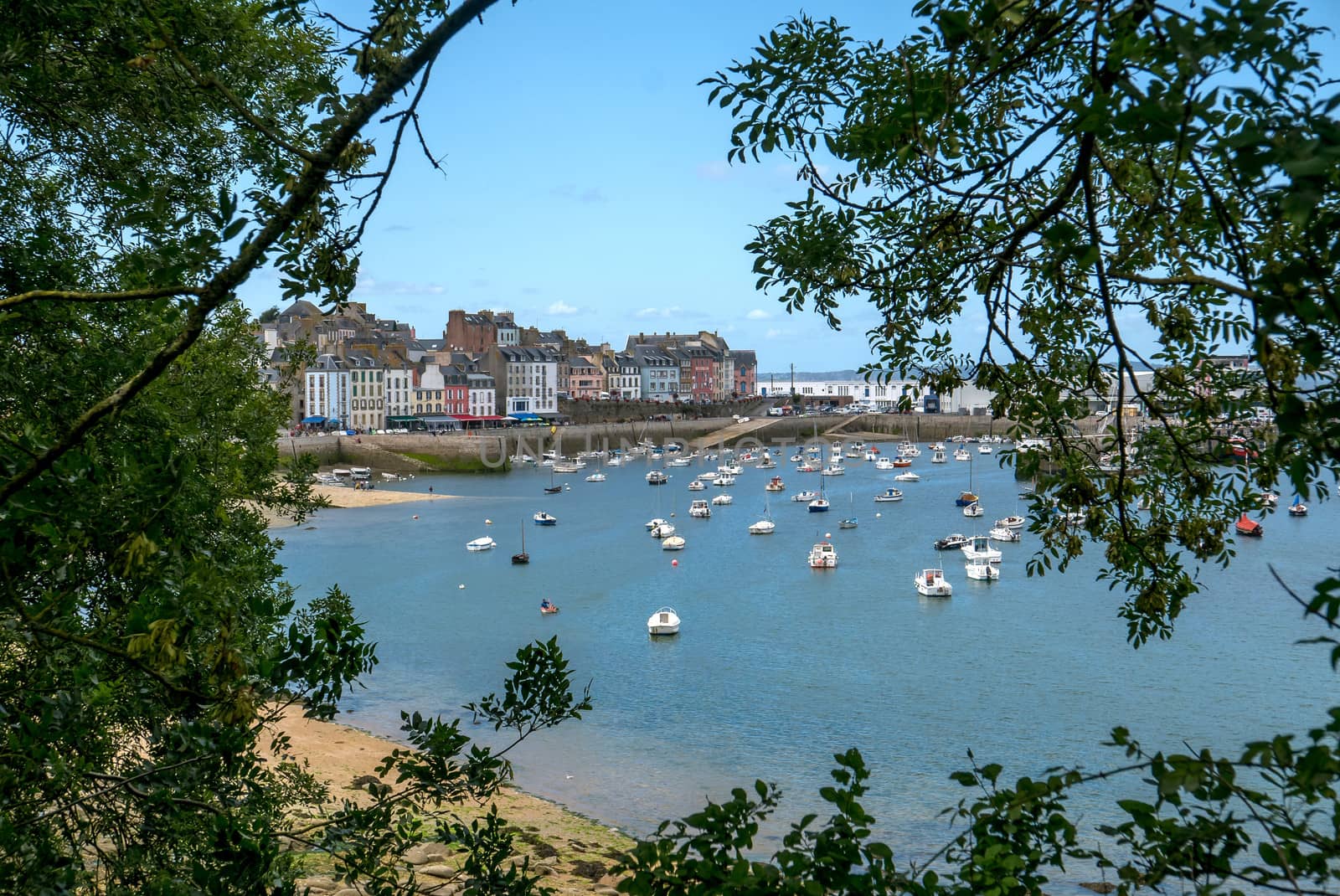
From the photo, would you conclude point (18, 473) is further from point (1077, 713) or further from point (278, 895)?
point (1077, 713)

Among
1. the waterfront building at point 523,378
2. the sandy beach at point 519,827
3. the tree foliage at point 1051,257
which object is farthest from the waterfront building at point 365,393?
the tree foliage at point 1051,257

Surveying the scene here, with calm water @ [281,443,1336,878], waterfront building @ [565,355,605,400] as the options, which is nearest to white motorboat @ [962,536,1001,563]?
calm water @ [281,443,1336,878]

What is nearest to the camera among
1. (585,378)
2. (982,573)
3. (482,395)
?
(982,573)

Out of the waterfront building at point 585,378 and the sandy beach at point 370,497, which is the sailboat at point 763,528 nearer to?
the sandy beach at point 370,497

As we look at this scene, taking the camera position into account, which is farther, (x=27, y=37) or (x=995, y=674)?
(x=995, y=674)

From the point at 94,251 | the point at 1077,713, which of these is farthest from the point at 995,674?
the point at 94,251

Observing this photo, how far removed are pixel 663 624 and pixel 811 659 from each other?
486 cm

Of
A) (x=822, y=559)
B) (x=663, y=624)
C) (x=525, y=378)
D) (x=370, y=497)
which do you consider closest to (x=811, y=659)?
(x=663, y=624)

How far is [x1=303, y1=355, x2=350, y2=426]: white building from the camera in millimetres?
96444

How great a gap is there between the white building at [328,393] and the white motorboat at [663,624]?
69845mm

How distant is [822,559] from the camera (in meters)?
43.0

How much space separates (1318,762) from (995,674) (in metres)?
26.5

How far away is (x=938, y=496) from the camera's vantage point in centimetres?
6581

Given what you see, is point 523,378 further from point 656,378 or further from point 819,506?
point 819,506
